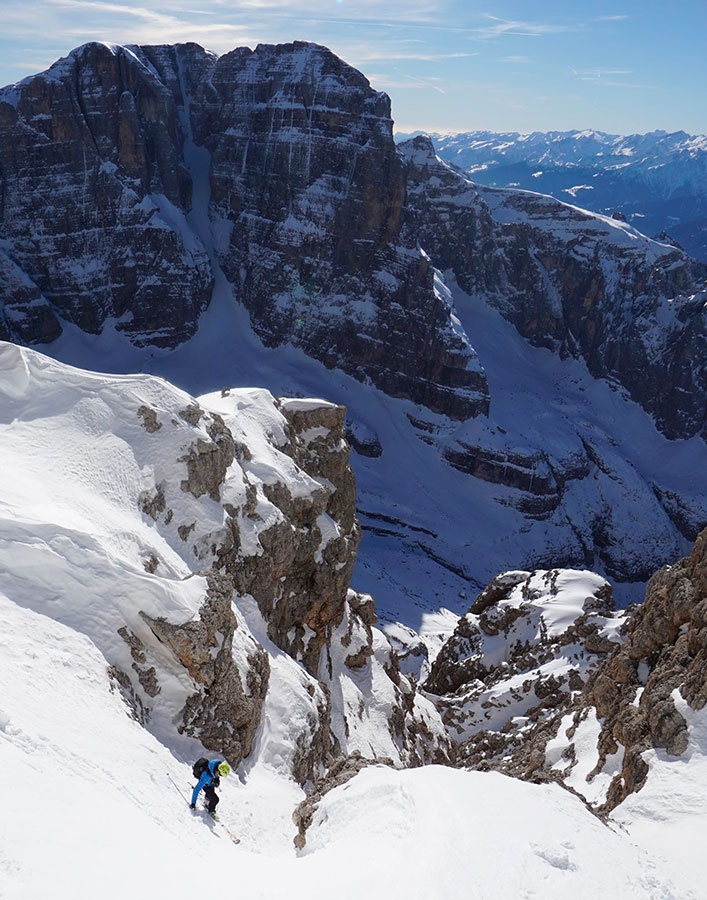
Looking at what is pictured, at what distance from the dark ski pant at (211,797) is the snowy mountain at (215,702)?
0.57 metres

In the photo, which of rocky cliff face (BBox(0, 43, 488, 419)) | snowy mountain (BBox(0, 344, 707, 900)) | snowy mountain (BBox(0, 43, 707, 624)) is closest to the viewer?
snowy mountain (BBox(0, 344, 707, 900))

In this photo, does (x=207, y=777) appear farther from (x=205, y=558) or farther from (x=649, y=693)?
(x=649, y=693)

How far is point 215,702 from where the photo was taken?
23.4 metres

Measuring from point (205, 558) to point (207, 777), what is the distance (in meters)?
14.6

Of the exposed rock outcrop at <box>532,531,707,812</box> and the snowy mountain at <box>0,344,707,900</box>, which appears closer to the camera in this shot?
the snowy mountain at <box>0,344,707,900</box>

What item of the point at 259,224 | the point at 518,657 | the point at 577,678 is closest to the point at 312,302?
the point at 259,224

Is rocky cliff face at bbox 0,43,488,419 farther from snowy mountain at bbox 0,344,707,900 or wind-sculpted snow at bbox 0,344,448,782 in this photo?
snowy mountain at bbox 0,344,707,900

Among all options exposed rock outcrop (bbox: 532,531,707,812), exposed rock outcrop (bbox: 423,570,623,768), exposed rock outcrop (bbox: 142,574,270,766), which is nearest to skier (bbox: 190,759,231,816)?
exposed rock outcrop (bbox: 142,574,270,766)

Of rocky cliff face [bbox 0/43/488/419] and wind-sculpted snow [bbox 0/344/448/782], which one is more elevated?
rocky cliff face [bbox 0/43/488/419]

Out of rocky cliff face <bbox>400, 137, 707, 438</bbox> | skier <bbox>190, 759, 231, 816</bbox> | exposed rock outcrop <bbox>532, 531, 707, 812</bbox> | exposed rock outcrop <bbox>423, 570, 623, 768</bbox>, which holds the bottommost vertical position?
Answer: exposed rock outcrop <bbox>423, 570, 623, 768</bbox>

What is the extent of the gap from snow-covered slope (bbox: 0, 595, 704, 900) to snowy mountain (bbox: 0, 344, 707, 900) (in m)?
0.06

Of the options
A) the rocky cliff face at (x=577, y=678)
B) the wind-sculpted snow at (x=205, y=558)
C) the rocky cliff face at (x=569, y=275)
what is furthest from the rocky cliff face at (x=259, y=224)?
the wind-sculpted snow at (x=205, y=558)

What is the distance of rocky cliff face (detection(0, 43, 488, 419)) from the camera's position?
11569 centimetres

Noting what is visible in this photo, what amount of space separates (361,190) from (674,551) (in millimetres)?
Answer: 75305
